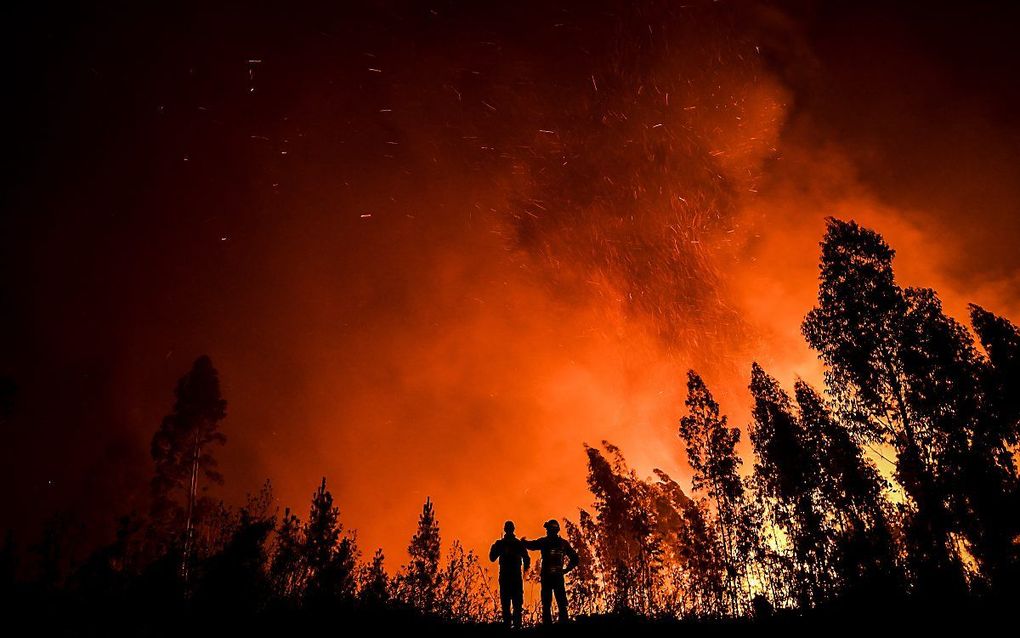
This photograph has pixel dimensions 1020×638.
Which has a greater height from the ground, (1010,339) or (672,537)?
(1010,339)

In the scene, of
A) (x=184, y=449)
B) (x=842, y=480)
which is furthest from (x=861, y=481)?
(x=184, y=449)

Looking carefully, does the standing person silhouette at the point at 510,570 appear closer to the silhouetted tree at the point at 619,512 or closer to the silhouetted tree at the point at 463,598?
the silhouetted tree at the point at 463,598

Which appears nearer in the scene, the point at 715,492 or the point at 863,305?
the point at 863,305

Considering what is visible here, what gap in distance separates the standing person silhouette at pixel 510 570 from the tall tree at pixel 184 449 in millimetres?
29011

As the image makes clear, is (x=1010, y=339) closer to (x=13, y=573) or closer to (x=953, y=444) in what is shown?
(x=953, y=444)

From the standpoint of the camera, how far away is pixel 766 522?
2805cm

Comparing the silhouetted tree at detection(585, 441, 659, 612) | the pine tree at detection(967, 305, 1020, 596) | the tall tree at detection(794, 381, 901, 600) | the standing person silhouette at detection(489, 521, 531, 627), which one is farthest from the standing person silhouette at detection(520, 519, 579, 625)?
the silhouetted tree at detection(585, 441, 659, 612)

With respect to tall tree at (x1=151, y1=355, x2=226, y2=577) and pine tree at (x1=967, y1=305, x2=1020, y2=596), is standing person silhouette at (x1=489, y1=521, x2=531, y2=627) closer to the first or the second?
pine tree at (x1=967, y1=305, x2=1020, y2=596)

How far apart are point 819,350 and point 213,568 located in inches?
881

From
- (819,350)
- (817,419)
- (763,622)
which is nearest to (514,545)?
(763,622)

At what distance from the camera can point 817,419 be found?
27.5 m

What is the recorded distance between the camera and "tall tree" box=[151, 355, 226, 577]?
101 ft

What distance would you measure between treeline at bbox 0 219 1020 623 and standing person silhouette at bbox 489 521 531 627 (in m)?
0.99

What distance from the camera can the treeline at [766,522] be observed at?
6.12 m
